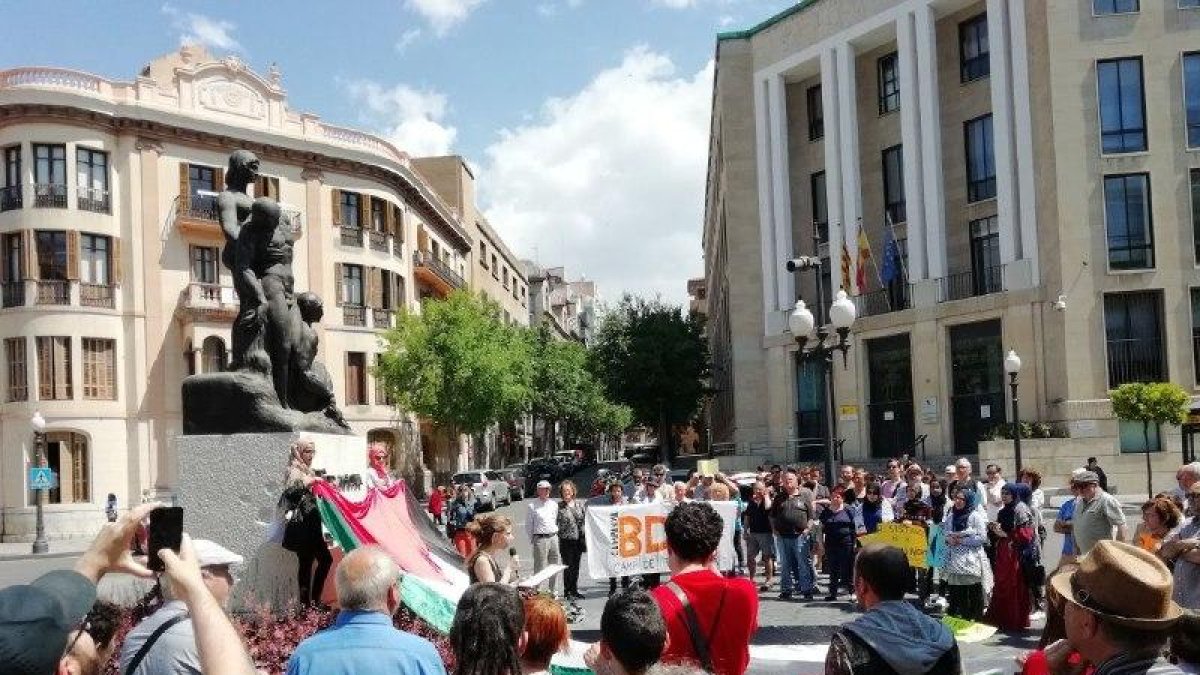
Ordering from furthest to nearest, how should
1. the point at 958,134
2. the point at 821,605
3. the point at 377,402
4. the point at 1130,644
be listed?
the point at 377,402, the point at 958,134, the point at 821,605, the point at 1130,644

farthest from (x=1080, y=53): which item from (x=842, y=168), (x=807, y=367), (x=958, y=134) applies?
(x=807, y=367)

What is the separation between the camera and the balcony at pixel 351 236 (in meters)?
49.6

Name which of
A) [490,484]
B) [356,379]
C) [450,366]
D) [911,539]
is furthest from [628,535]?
[356,379]

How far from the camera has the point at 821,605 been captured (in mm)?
14961

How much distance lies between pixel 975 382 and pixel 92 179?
1272 inches

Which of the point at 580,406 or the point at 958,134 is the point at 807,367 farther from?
the point at 580,406

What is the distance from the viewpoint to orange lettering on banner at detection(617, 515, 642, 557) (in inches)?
617

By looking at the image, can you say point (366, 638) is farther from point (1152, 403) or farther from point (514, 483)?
point (514, 483)

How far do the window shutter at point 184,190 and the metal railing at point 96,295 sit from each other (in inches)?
167

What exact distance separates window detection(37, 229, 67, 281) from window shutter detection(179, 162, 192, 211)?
457cm

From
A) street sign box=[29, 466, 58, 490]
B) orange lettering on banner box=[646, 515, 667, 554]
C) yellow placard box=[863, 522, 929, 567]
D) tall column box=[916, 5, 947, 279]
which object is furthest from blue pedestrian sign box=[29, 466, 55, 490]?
tall column box=[916, 5, 947, 279]

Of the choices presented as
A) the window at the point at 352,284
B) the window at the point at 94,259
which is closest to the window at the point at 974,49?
the window at the point at 352,284

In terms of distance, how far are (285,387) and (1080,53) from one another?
3110 cm

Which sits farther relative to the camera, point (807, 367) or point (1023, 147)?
point (807, 367)
